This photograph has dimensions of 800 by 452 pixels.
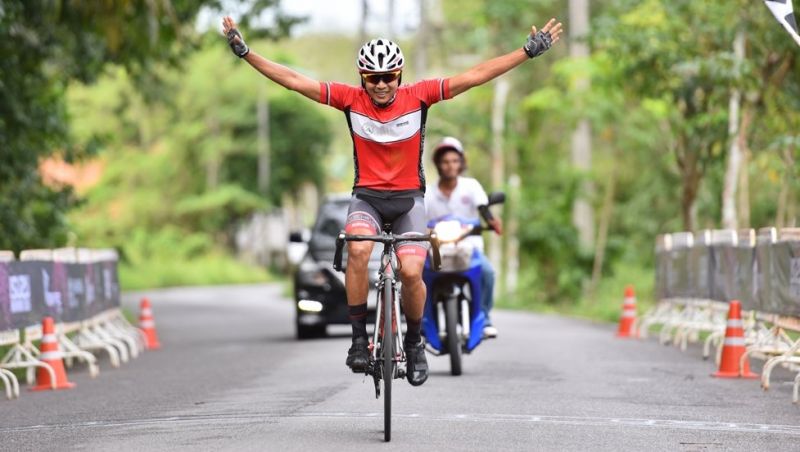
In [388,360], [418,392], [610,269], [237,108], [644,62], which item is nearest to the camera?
[388,360]

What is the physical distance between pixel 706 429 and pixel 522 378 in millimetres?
3977

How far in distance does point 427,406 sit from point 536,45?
109 inches

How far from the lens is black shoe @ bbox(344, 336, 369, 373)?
9.73m

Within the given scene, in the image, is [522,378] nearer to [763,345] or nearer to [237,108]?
[763,345]

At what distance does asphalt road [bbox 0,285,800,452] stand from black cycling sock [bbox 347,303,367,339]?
0.60 metres

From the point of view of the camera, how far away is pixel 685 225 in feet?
92.0

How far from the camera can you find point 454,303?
46.0ft

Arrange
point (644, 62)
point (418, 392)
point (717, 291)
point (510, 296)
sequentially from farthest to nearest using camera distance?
1. point (510, 296)
2. point (644, 62)
3. point (717, 291)
4. point (418, 392)

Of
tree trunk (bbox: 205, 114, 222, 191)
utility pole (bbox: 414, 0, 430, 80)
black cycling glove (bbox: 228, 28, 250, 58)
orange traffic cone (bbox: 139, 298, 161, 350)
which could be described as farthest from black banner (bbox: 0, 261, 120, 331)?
tree trunk (bbox: 205, 114, 222, 191)

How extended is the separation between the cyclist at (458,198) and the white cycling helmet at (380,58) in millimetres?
4365

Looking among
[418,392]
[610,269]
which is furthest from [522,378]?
[610,269]

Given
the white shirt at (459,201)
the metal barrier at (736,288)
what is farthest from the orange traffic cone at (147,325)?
the white shirt at (459,201)

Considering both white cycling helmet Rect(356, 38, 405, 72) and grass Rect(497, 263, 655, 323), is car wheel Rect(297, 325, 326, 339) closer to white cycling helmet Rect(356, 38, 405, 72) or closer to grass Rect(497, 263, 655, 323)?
grass Rect(497, 263, 655, 323)

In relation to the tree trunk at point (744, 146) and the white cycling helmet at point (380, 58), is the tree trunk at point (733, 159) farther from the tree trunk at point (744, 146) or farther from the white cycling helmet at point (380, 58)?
the white cycling helmet at point (380, 58)
